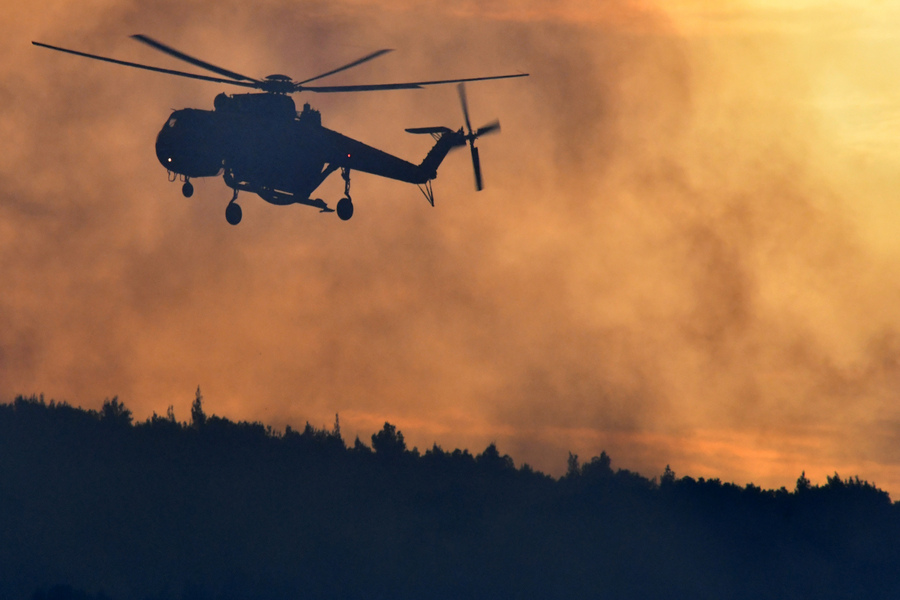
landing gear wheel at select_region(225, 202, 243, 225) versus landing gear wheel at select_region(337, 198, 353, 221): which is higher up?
landing gear wheel at select_region(337, 198, 353, 221)

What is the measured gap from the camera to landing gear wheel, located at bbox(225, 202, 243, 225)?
183 feet

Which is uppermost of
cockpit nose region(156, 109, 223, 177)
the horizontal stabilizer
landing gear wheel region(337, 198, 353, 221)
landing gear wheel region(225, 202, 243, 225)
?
the horizontal stabilizer

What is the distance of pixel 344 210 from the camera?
195 ft

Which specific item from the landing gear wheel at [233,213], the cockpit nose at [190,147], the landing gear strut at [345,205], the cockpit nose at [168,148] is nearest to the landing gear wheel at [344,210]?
the landing gear strut at [345,205]

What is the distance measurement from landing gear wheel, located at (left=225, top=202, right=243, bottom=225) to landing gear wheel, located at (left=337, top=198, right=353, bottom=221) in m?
6.03

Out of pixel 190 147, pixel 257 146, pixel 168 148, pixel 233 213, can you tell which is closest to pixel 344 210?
pixel 233 213

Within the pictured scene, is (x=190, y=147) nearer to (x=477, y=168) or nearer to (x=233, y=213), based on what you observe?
(x=233, y=213)

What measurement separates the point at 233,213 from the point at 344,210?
6.60 m

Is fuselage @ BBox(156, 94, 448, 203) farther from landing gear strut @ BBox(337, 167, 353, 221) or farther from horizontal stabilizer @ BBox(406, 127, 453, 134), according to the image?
horizontal stabilizer @ BBox(406, 127, 453, 134)

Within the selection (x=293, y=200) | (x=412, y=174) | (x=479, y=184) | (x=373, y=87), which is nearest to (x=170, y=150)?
(x=293, y=200)

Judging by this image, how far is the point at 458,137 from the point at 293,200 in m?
16.5

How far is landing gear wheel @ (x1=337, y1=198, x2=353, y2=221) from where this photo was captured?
195ft

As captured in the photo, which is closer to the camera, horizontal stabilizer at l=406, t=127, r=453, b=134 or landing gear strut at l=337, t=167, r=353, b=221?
landing gear strut at l=337, t=167, r=353, b=221

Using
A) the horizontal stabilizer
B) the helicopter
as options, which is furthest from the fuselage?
the horizontal stabilizer
